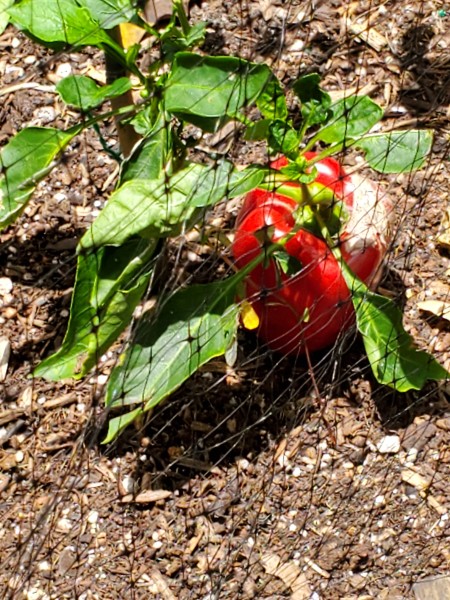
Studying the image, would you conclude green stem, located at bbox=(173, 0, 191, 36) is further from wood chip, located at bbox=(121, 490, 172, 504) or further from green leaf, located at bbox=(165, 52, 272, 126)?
wood chip, located at bbox=(121, 490, 172, 504)

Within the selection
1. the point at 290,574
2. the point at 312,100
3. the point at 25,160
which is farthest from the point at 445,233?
the point at 25,160

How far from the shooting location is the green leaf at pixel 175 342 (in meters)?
1.76

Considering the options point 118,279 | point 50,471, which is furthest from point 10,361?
point 118,279

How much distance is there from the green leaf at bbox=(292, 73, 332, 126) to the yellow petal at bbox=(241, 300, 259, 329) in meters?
0.33

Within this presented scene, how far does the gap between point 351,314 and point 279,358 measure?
171mm

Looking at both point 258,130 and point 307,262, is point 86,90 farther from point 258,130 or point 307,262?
point 307,262

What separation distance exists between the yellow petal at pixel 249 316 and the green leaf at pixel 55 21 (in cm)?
51

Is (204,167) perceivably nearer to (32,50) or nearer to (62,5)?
(62,5)

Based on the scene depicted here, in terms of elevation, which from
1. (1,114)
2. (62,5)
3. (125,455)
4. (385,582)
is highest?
(62,5)

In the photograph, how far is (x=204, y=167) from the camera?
1.77 meters

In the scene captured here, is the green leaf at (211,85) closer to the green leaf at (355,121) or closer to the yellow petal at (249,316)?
the green leaf at (355,121)

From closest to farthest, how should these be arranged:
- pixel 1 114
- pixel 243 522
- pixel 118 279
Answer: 1. pixel 118 279
2. pixel 243 522
3. pixel 1 114

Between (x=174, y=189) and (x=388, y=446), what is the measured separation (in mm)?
668

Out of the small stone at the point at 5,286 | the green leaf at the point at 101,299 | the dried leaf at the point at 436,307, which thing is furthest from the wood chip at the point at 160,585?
the dried leaf at the point at 436,307
